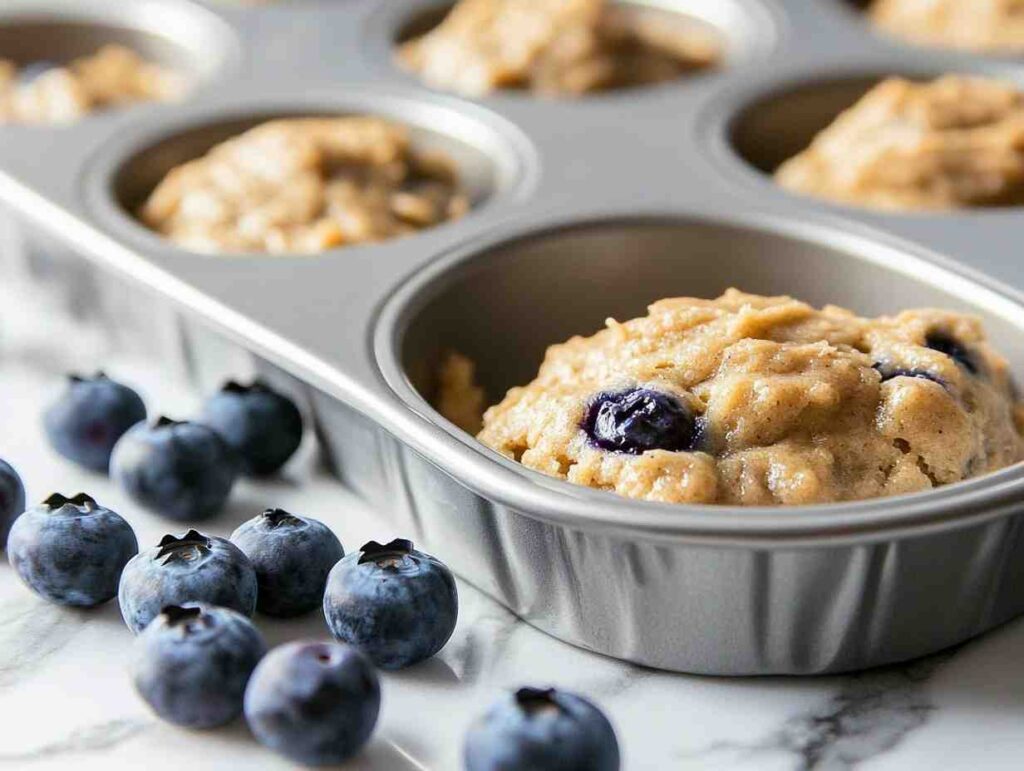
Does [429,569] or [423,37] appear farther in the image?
[423,37]

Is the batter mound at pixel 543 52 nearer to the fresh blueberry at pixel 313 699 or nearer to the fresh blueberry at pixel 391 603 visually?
the fresh blueberry at pixel 391 603

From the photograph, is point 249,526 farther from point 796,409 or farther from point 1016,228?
point 1016,228

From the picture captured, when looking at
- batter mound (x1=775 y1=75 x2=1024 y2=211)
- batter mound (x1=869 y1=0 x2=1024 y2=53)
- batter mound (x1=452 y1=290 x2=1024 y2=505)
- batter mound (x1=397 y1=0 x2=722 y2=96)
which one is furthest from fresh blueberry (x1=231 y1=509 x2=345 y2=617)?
batter mound (x1=869 y1=0 x2=1024 y2=53)

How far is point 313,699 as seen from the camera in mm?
1895

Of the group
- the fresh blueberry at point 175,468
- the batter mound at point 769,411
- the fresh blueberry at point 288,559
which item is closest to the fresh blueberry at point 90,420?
the fresh blueberry at point 175,468

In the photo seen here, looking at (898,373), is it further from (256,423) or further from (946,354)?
(256,423)

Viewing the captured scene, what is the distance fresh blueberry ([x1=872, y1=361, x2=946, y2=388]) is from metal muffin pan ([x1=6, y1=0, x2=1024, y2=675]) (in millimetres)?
294

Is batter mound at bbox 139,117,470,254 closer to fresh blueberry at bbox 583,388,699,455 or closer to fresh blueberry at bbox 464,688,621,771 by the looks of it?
fresh blueberry at bbox 583,388,699,455

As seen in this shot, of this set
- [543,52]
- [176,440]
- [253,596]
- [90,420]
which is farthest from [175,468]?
[543,52]

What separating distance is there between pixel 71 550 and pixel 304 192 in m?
1.12

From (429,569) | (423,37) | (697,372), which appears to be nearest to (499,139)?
(423,37)

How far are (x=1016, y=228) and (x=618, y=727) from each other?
1.34m

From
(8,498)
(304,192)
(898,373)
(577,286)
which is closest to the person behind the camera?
(898,373)

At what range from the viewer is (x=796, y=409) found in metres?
2.20
